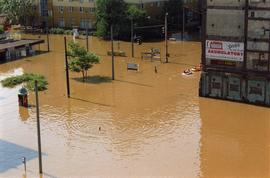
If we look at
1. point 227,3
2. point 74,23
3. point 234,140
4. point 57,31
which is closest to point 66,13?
point 74,23

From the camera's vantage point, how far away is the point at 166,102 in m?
49.7

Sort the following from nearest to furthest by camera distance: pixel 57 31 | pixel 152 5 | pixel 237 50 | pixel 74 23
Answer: pixel 237 50 < pixel 152 5 < pixel 57 31 < pixel 74 23

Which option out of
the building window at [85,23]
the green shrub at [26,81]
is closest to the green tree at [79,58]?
the green shrub at [26,81]

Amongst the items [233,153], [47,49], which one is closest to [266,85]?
[233,153]

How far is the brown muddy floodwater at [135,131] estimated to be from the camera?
34.9 meters

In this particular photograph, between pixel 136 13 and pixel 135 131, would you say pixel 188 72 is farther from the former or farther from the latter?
pixel 136 13

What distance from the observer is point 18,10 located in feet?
297

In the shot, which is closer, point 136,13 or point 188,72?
point 188,72

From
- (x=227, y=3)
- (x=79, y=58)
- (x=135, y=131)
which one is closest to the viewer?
(x=135, y=131)

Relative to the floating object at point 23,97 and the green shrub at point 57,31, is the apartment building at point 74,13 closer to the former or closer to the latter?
the green shrub at point 57,31

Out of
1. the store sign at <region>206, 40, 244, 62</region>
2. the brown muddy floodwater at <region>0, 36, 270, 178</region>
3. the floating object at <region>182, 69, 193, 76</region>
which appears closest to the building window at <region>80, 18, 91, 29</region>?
the brown muddy floodwater at <region>0, 36, 270, 178</region>

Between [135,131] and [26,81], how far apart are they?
20.1 metres

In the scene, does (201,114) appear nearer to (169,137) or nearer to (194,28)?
(169,137)

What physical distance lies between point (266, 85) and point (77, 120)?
17073mm
